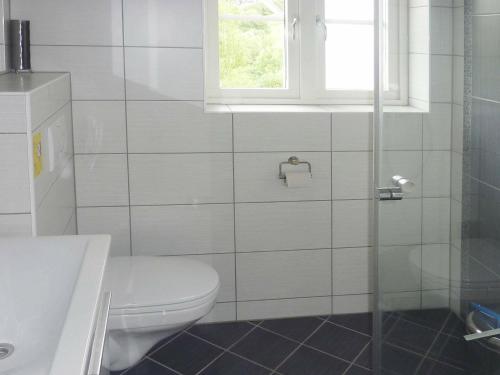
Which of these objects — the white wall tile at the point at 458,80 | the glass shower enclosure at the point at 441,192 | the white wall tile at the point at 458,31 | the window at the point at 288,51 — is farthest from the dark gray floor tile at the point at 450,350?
the window at the point at 288,51

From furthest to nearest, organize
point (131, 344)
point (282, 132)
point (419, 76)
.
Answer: point (282, 132) → point (131, 344) → point (419, 76)

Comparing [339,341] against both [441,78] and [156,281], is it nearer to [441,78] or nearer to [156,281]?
[156,281]

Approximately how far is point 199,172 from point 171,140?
0.17 m

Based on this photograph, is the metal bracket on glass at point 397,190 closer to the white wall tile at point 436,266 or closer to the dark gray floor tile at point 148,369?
the white wall tile at point 436,266

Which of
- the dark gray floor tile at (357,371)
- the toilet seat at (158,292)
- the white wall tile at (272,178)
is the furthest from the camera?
the white wall tile at (272,178)

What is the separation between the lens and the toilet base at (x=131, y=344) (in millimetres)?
2293

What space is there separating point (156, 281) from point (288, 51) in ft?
4.18

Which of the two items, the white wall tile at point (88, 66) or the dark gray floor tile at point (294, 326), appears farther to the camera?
the dark gray floor tile at point (294, 326)

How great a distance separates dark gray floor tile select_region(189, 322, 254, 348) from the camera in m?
2.81

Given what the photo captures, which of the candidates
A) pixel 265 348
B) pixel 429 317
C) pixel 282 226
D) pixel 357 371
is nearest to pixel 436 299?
pixel 429 317

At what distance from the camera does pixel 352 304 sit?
10.1 feet

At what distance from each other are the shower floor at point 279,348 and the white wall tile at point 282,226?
1.12 feet

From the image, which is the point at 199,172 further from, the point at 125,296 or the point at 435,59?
the point at 435,59

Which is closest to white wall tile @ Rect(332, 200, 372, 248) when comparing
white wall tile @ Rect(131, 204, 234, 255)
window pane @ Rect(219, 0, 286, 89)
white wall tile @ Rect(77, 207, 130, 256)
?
white wall tile @ Rect(131, 204, 234, 255)
